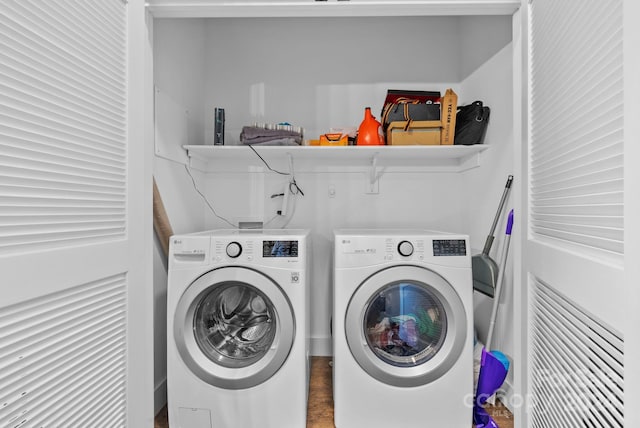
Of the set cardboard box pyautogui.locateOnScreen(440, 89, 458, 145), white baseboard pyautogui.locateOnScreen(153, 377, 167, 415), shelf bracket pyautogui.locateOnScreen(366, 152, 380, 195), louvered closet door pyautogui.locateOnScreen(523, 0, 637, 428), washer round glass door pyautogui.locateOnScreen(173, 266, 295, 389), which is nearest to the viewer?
louvered closet door pyautogui.locateOnScreen(523, 0, 637, 428)

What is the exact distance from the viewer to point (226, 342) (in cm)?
168

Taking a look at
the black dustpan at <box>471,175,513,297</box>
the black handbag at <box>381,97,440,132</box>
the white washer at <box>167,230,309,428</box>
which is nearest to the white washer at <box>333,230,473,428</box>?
the white washer at <box>167,230,309,428</box>

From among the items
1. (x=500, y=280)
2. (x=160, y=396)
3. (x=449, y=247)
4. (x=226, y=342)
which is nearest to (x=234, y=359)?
(x=226, y=342)

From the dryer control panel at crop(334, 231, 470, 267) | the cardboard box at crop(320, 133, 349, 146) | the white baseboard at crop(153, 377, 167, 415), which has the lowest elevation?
the white baseboard at crop(153, 377, 167, 415)

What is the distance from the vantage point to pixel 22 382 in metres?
0.75

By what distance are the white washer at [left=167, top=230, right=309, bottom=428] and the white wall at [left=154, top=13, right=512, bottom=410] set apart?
0.86 meters

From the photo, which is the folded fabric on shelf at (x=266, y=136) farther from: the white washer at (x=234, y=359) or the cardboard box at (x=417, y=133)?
the white washer at (x=234, y=359)

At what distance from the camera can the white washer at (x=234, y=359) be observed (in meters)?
1.56

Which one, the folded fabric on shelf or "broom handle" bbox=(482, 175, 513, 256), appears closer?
"broom handle" bbox=(482, 175, 513, 256)

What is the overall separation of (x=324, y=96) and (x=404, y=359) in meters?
1.80

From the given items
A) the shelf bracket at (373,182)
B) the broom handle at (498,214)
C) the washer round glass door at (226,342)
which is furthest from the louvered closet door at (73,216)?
the broom handle at (498,214)

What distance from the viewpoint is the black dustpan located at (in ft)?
6.11

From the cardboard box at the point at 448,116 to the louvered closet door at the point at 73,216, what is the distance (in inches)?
64.1

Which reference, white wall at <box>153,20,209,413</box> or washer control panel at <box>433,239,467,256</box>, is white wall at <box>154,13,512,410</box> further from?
washer control panel at <box>433,239,467,256</box>
